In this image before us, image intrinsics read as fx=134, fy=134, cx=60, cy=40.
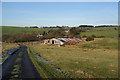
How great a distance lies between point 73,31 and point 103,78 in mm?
105309

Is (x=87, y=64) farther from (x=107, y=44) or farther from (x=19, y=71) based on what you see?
(x=107, y=44)

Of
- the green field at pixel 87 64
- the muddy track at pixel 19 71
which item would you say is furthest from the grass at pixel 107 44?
the muddy track at pixel 19 71

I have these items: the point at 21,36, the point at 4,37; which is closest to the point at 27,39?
the point at 21,36

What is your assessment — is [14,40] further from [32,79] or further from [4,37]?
[32,79]

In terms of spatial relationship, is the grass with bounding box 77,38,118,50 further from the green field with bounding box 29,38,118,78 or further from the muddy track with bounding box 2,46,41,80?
the muddy track with bounding box 2,46,41,80

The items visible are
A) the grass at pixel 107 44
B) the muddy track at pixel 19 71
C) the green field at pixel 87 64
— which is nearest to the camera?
the muddy track at pixel 19 71

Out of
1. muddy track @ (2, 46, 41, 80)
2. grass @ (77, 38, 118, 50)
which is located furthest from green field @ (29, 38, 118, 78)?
muddy track @ (2, 46, 41, 80)

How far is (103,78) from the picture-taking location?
37.9 ft

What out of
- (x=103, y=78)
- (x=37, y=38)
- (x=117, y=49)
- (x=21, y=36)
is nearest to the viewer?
(x=103, y=78)

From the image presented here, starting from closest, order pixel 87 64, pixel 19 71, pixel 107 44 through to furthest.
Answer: pixel 19 71
pixel 87 64
pixel 107 44

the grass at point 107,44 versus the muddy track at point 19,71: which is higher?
the grass at point 107,44

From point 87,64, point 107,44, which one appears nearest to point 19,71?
point 87,64

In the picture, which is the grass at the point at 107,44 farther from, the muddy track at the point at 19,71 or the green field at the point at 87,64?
the muddy track at the point at 19,71

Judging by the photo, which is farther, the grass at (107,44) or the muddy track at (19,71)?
the grass at (107,44)
